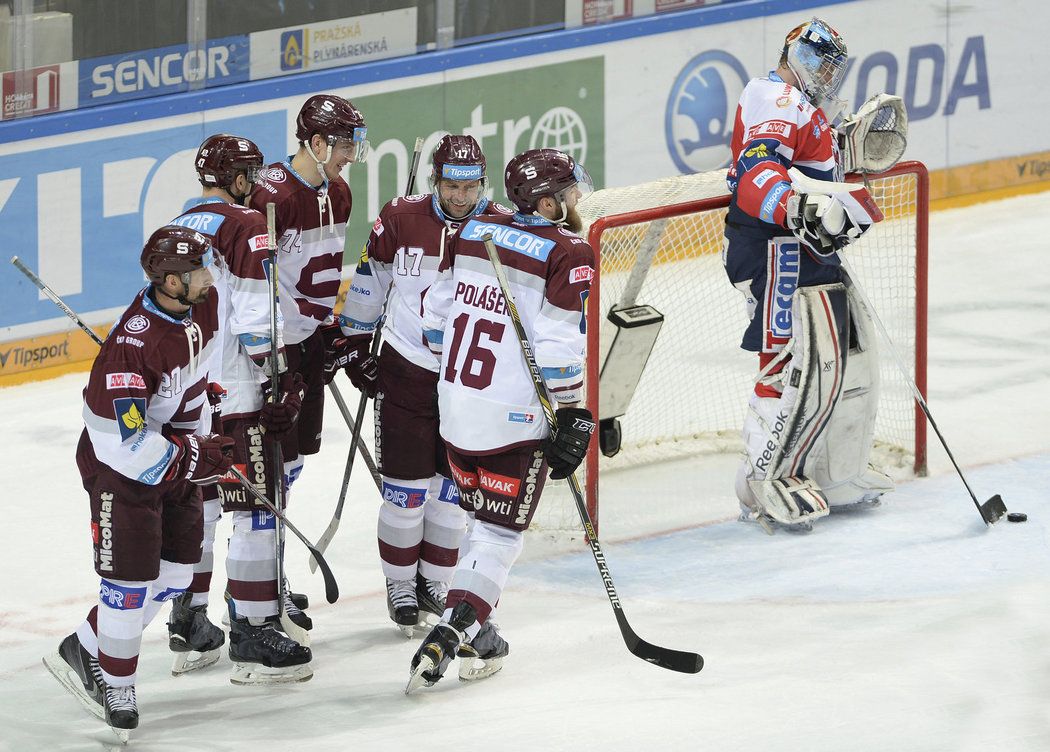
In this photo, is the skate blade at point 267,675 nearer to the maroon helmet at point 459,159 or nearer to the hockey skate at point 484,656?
the hockey skate at point 484,656

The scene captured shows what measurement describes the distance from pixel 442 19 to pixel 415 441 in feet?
13.2

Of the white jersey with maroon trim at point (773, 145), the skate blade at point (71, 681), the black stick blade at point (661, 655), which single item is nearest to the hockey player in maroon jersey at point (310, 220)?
the skate blade at point (71, 681)

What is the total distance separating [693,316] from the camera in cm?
796

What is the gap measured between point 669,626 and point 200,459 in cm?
161

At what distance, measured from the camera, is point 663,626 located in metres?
5.47

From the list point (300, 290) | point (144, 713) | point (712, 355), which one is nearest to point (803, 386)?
point (712, 355)

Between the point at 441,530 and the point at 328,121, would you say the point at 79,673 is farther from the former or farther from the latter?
the point at 328,121

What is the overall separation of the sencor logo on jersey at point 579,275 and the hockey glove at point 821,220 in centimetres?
136

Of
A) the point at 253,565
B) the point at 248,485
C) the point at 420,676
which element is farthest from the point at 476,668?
the point at 248,485

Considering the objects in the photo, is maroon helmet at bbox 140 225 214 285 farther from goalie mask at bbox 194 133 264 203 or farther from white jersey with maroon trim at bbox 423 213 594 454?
white jersey with maroon trim at bbox 423 213 594 454

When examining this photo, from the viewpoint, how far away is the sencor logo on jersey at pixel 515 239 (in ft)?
15.8

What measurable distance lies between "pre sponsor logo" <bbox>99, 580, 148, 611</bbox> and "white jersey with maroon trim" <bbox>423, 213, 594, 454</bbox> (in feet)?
3.08

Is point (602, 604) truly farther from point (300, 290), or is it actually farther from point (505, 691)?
point (300, 290)

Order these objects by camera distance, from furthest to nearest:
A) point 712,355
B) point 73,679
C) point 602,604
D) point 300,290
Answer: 1. point 712,355
2. point 602,604
3. point 300,290
4. point 73,679
